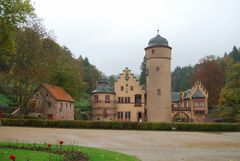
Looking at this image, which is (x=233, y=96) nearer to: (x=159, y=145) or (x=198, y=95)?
(x=198, y=95)

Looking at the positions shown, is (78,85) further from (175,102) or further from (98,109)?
(175,102)

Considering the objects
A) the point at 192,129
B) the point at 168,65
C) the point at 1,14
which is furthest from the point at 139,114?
the point at 1,14

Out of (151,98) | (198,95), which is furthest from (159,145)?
(198,95)

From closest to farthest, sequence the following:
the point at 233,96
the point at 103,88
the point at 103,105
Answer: the point at 233,96 → the point at 103,105 → the point at 103,88

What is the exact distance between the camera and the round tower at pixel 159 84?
59.1 meters

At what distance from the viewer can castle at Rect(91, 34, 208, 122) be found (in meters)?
59.2

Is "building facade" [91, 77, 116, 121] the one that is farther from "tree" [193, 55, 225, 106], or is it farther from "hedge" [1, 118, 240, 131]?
"tree" [193, 55, 225, 106]

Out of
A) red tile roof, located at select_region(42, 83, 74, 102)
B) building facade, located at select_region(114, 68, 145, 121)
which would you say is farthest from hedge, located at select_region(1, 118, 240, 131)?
building facade, located at select_region(114, 68, 145, 121)

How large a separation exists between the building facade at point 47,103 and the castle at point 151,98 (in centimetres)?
994

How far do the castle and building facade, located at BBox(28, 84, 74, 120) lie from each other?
9944 millimetres

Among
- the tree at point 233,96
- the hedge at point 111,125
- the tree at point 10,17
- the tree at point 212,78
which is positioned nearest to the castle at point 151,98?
the tree at point 212,78

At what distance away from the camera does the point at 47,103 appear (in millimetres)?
54625

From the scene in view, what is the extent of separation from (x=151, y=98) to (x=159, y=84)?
272 centimetres

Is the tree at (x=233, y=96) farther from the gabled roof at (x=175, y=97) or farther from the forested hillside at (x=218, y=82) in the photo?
the gabled roof at (x=175, y=97)
